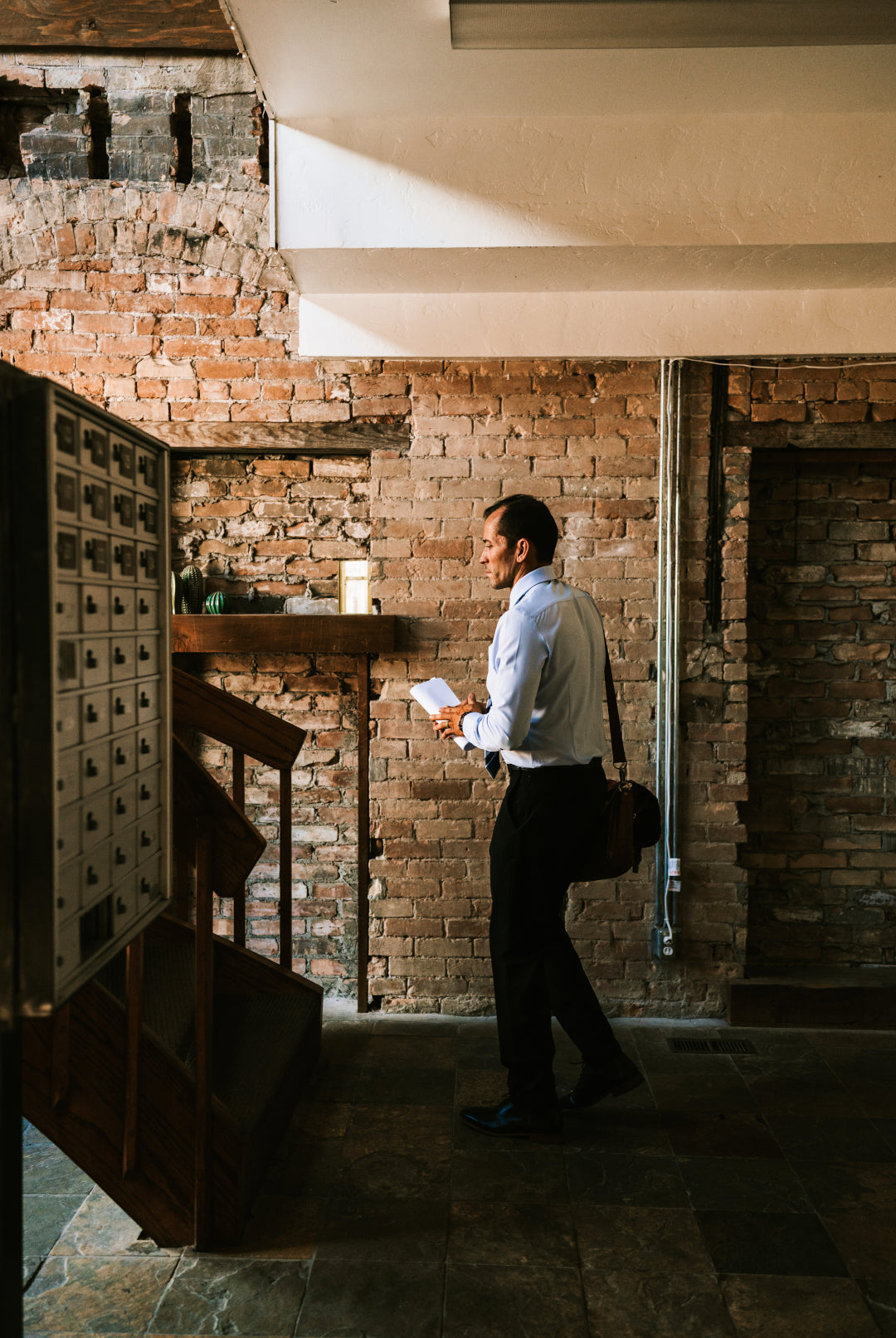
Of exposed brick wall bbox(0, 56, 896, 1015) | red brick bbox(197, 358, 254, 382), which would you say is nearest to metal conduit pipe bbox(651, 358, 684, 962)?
exposed brick wall bbox(0, 56, 896, 1015)

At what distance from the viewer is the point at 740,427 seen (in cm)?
352

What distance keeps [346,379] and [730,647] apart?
1.73 metres

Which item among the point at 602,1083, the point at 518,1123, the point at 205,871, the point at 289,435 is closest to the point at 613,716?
the point at 602,1083

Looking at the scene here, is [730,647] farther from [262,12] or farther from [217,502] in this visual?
[262,12]

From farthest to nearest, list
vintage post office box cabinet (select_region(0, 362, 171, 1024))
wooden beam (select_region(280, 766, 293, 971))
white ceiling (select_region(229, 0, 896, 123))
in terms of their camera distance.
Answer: wooden beam (select_region(280, 766, 293, 971)) → white ceiling (select_region(229, 0, 896, 123)) → vintage post office box cabinet (select_region(0, 362, 171, 1024))

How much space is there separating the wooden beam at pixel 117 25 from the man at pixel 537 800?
223cm

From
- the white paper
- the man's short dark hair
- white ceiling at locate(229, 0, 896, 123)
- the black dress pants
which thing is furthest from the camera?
the white paper

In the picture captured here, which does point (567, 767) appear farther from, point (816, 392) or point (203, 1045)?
point (816, 392)

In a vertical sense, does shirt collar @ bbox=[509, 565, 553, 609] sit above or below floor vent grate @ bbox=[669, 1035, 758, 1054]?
above

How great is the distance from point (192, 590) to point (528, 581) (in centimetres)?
147

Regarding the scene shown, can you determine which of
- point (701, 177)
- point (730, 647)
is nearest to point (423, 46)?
point (701, 177)

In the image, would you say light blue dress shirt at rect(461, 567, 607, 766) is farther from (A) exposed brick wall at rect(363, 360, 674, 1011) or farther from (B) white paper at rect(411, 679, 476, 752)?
(A) exposed brick wall at rect(363, 360, 674, 1011)

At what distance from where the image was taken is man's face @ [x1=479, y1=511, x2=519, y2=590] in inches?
108

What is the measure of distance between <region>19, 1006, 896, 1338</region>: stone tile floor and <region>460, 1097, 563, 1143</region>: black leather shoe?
3 centimetres
